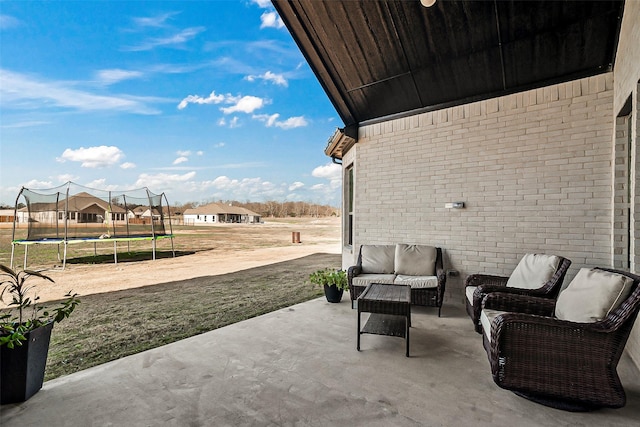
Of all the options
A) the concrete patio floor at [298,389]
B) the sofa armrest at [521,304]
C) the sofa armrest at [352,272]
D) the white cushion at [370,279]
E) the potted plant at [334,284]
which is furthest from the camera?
the potted plant at [334,284]

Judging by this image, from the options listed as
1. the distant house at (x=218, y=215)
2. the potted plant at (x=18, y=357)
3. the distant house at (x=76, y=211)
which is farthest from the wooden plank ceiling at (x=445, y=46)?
the distant house at (x=218, y=215)

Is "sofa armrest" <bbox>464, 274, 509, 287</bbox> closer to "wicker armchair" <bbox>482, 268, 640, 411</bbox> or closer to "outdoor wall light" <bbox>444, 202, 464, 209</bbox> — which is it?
"outdoor wall light" <bbox>444, 202, 464, 209</bbox>

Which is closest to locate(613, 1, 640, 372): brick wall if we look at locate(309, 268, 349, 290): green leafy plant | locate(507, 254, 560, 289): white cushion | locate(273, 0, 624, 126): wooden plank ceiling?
locate(273, 0, 624, 126): wooden plank ceiling

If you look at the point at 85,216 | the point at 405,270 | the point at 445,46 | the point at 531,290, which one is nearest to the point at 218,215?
the point at 85,216

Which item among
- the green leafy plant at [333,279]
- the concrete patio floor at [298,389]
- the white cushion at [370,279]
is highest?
the white cushion at [370,279]

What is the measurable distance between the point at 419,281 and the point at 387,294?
1.02 m

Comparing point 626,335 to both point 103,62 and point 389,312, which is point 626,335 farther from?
point 103,62

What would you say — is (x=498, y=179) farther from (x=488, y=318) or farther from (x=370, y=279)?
(x=488, y=318)

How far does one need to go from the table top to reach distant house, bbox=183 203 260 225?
31.2 m

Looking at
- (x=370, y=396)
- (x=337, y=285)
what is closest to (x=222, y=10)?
(x=337, y=285)

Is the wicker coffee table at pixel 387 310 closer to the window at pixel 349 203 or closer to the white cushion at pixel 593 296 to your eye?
the white cushion at pixel 593 296

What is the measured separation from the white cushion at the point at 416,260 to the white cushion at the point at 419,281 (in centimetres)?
21

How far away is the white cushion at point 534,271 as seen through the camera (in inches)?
130

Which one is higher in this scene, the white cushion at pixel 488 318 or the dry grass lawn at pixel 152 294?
the white cushion at pixel 488 318
